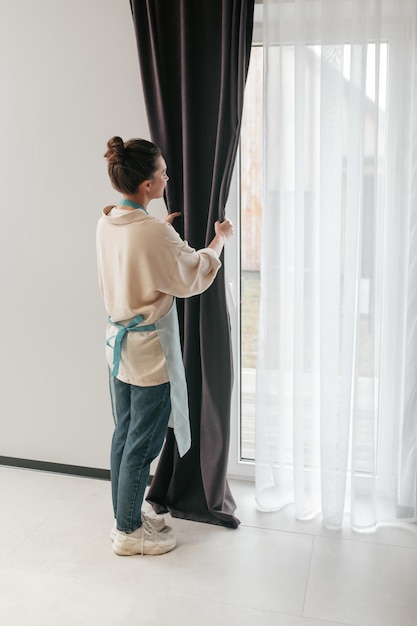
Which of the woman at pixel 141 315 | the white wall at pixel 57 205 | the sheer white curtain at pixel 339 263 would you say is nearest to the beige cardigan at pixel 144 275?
the woman at pixel 141 315

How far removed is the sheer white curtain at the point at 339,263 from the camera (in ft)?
8.17

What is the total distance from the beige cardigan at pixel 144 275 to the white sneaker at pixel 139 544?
1.93ft

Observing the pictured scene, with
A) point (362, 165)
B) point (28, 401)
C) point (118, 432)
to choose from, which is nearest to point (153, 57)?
point (362, 165)

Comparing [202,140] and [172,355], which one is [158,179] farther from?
[172,355]

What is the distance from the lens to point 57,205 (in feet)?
Result: 9.87

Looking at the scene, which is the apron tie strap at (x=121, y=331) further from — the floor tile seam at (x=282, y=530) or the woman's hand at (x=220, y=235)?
the floor tile seam at (x=282, y=530)

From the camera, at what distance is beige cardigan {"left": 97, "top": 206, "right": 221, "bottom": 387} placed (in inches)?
91.3

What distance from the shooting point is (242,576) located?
2.43m

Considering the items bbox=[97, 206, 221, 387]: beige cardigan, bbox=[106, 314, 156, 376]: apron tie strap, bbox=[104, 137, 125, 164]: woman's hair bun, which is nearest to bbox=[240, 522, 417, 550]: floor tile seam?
bbox=[97, 206, 221, 387]: beige cardigan

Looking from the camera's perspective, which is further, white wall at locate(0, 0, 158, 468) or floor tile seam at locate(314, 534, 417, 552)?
white wall at locate(0, 0, 158, 468)

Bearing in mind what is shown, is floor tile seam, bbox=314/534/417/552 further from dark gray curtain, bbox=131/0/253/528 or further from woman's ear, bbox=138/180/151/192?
woman's ear, bbox=138/180/151/192

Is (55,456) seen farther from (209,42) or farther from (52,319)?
(209,42)

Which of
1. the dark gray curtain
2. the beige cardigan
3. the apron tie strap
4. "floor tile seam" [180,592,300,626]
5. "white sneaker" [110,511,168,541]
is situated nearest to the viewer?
"floor tile seam" [180,592,300,626]

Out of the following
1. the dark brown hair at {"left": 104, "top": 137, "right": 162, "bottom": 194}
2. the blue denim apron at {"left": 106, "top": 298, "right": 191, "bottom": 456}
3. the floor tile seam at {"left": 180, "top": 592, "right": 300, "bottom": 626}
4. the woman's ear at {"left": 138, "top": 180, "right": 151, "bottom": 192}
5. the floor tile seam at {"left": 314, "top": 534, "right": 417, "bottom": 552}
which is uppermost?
the dark brown hair at {"left": 104, "top": 137, "right": 162, "bottom": 194}
